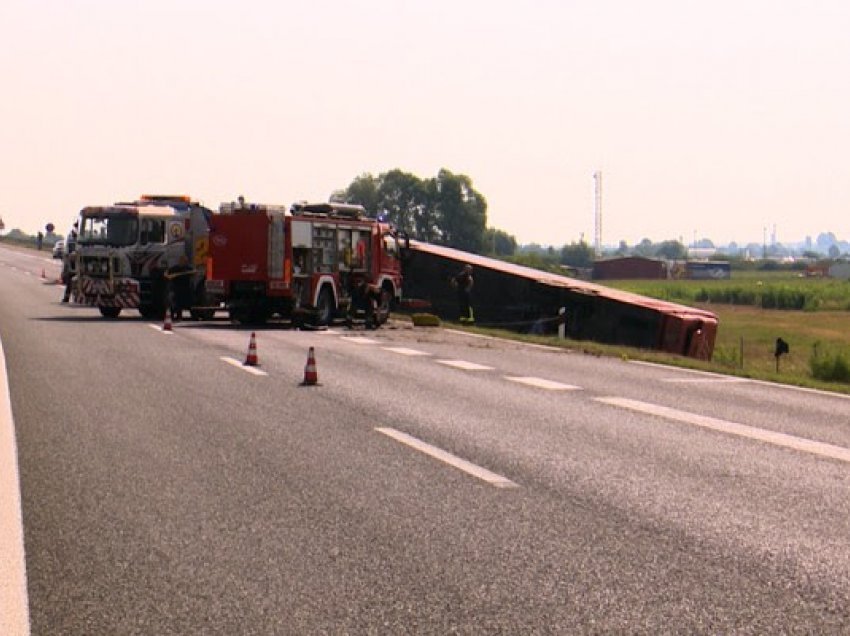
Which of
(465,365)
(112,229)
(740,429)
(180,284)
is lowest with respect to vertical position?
(465,365)

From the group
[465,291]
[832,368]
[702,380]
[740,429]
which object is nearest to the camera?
[740,429]

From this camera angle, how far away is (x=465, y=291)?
3522cm

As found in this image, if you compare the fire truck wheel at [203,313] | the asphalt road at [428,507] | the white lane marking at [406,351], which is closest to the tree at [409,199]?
the fire truck wheel at [203,313]

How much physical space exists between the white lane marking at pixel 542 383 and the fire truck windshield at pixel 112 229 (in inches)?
651

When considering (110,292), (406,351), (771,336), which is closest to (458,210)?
(771,336)

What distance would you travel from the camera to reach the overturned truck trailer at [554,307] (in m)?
31.2

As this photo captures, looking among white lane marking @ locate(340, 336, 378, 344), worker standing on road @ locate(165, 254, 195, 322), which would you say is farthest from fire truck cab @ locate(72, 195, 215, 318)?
white lane marking @ locate(340, 336, 378, 344)

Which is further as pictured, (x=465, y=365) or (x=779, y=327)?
(x=779, y=327)

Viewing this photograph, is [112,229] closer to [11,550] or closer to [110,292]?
[110,292]

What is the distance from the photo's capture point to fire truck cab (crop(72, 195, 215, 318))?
32906mm

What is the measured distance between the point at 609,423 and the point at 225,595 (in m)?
7.32

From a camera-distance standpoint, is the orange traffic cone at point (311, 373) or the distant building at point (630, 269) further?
the distant building at point (630, 269)

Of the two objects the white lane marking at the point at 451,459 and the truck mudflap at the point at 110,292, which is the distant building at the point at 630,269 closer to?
the truck mudflap at the point at 110,292

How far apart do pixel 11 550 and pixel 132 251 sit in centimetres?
2642
